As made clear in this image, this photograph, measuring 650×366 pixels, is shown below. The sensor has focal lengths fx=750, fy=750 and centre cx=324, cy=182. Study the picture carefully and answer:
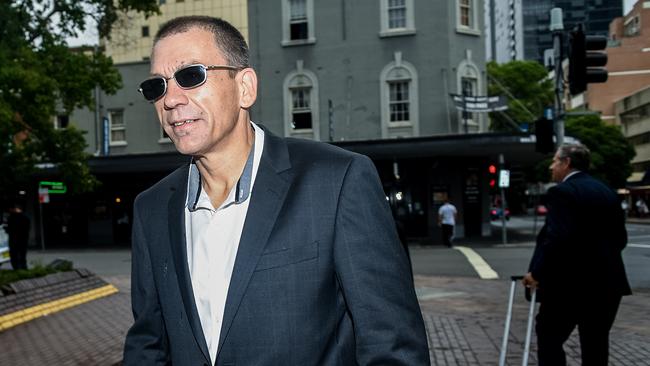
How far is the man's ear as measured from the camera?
7.60ft

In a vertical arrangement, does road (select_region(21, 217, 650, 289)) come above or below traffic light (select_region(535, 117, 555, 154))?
below

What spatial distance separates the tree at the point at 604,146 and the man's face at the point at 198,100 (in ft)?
182

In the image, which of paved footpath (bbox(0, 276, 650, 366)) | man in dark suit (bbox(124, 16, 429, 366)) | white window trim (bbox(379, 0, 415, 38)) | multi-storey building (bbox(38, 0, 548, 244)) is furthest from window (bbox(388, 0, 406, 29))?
man in dark suit (bbox(124, 16, 429, 366))

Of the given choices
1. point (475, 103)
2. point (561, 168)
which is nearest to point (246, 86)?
point (561, 168)

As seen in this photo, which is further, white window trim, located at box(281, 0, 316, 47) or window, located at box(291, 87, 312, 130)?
window, located at box(291, 87, 312, 130)

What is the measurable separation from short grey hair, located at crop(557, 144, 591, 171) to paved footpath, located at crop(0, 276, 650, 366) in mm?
2520

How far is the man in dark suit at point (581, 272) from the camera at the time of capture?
15.2 ft

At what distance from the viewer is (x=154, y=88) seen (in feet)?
7.56

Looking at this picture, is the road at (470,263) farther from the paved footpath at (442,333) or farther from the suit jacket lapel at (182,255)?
the suit jacket lapel at (182,255)

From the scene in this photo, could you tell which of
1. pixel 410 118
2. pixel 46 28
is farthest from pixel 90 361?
pixel 410 118

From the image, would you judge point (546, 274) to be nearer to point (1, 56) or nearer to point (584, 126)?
point (1, 56)

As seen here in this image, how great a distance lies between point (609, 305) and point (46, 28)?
1357cm

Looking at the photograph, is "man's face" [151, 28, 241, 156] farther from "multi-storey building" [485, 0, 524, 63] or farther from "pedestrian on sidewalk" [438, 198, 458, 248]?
"multi-storey building" [485, 0, 524, 63]

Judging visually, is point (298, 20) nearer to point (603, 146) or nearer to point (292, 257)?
point (292, 257)
